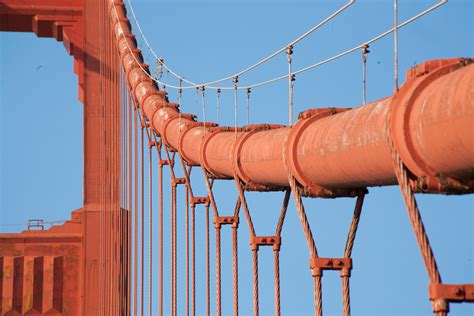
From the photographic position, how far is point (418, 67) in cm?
498

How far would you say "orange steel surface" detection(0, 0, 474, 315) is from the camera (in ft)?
15.5

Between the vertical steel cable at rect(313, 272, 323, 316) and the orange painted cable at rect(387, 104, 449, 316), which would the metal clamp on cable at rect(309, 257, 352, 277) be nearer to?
the vertical steel cable at rect(313, 272, 323, 316)

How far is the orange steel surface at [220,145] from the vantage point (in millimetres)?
4738

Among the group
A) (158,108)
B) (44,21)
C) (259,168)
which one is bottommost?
(259,168)

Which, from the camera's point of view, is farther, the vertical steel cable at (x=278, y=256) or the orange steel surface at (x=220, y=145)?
the vertical steel cable at (x=278, y=256)

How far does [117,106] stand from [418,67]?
19647 mm

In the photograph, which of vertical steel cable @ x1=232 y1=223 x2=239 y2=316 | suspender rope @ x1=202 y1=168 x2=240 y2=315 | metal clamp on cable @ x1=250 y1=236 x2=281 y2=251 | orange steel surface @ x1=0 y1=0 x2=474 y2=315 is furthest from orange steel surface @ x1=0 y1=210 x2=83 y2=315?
metal clamp on cable @ x1=250 y1=236 x2=281 y2=251

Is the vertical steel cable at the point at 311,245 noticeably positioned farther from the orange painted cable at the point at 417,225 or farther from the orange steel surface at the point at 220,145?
the orange painted cable at the point at 417,225

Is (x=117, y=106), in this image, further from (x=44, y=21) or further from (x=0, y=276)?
(x=0, y=276)

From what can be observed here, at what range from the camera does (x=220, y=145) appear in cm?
1023

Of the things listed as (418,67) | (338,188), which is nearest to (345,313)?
(338,188)

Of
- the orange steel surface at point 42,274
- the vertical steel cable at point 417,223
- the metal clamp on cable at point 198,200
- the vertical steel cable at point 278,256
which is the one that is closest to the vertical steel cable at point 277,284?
the vertical steel cable at point 278,256

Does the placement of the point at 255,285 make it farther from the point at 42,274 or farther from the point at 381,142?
the point at 42,274

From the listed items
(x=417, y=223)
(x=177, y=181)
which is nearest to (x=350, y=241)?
(x=417, y=223)
